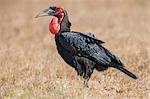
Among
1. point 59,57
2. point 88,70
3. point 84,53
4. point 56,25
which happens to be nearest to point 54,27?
point 56,25

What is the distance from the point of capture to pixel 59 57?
12336 mm

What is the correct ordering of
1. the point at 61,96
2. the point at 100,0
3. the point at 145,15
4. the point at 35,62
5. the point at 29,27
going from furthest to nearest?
the point at 100,0 < the point at 145,15 < the point at 29,27 < the point at 35,62 < the point at 61,96

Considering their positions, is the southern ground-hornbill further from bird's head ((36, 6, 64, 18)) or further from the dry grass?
bird's head ((36, 6, 64, 18))

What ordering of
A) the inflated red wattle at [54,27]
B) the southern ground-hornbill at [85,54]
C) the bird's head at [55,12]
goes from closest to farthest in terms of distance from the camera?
the southern ground-hornbill at [85,54], the inflated red wattle at [54,27], the bird's head at [55,12]

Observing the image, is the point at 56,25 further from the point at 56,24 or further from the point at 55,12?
the point at 55,12

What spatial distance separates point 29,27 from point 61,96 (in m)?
9.75

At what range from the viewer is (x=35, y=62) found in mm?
11547

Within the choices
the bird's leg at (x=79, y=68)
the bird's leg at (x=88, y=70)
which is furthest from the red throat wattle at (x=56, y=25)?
the bird's leg at (x=88, y=70)

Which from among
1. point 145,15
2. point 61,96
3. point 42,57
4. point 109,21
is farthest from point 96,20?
point 61,96

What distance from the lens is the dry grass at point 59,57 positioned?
8875 millimetres

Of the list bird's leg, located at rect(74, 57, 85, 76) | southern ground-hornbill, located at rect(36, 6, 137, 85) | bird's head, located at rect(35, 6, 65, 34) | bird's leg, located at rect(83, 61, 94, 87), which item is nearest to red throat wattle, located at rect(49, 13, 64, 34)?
bird's head, located at rect(35, 6, 65, 34)

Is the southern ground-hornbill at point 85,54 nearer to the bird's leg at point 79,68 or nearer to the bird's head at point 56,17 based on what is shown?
the bird's leg at point 79,68

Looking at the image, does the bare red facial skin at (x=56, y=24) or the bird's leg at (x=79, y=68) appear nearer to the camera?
the bird's leg at (x=79, y=68)

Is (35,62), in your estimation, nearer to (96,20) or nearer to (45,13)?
(45,13)
